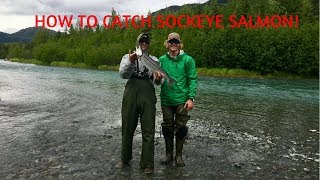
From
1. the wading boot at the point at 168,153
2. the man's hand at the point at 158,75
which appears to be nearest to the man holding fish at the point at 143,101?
the man's hand at the point at 158,75

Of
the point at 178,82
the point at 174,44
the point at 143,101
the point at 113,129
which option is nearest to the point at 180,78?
the point at 178,82

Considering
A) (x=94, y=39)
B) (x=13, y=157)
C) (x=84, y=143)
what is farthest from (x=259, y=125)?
(x=94, y=39)

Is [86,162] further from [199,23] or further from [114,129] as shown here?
[199,23]

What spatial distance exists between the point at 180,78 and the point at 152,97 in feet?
3.04

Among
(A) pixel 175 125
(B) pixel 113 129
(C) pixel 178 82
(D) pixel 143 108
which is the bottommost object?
(B) pixel 113 129

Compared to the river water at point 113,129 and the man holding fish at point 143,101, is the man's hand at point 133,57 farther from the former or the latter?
the river water at point 113,129

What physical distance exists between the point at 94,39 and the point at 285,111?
144 meters

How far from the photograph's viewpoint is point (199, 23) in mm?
110312

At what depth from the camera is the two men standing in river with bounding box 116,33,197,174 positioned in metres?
7.73

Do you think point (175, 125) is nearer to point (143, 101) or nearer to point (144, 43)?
point (143, 101)

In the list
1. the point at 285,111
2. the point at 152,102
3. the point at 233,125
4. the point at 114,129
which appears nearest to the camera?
the point at 152,102

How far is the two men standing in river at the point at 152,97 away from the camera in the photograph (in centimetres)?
773

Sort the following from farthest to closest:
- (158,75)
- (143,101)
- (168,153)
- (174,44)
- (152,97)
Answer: (168,153) → (174,44) → (152,97) → (143,101) → (158,75)

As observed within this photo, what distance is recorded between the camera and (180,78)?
8.25 meters
